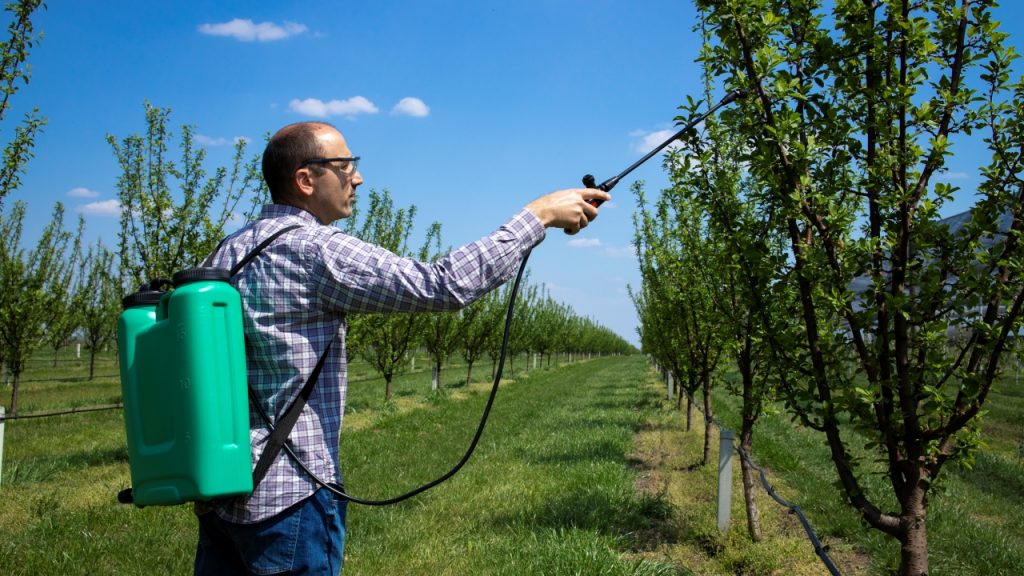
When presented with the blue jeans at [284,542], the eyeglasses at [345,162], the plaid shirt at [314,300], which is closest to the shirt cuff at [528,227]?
the plaid shirt at [314,300]

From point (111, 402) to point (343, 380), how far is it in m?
17.7

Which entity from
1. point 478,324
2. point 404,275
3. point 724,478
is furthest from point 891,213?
point 478,324

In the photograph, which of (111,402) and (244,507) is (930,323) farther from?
(111,402)

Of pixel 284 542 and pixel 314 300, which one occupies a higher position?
pixel 314 300

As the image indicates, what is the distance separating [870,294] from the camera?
2910mm

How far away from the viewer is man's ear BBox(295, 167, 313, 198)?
6.55 ft

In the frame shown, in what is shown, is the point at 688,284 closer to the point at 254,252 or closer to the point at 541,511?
the point at 541,511

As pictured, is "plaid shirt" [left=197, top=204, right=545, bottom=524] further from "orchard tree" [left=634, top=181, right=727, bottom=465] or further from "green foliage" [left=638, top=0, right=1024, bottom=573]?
"orchard tree" [left=634, top=181, right=727, bottom=465]

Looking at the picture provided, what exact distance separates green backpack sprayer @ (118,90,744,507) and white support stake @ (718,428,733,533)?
15.0ft

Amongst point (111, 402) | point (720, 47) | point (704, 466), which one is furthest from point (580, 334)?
point (720, 47)

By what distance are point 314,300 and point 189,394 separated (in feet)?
1.24

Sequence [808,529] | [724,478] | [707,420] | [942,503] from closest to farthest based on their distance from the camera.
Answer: [808,529] → [724,478] → [942,503] → [707,420]

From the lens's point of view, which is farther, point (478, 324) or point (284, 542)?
point (478, 324)

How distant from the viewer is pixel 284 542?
5.75 ft
